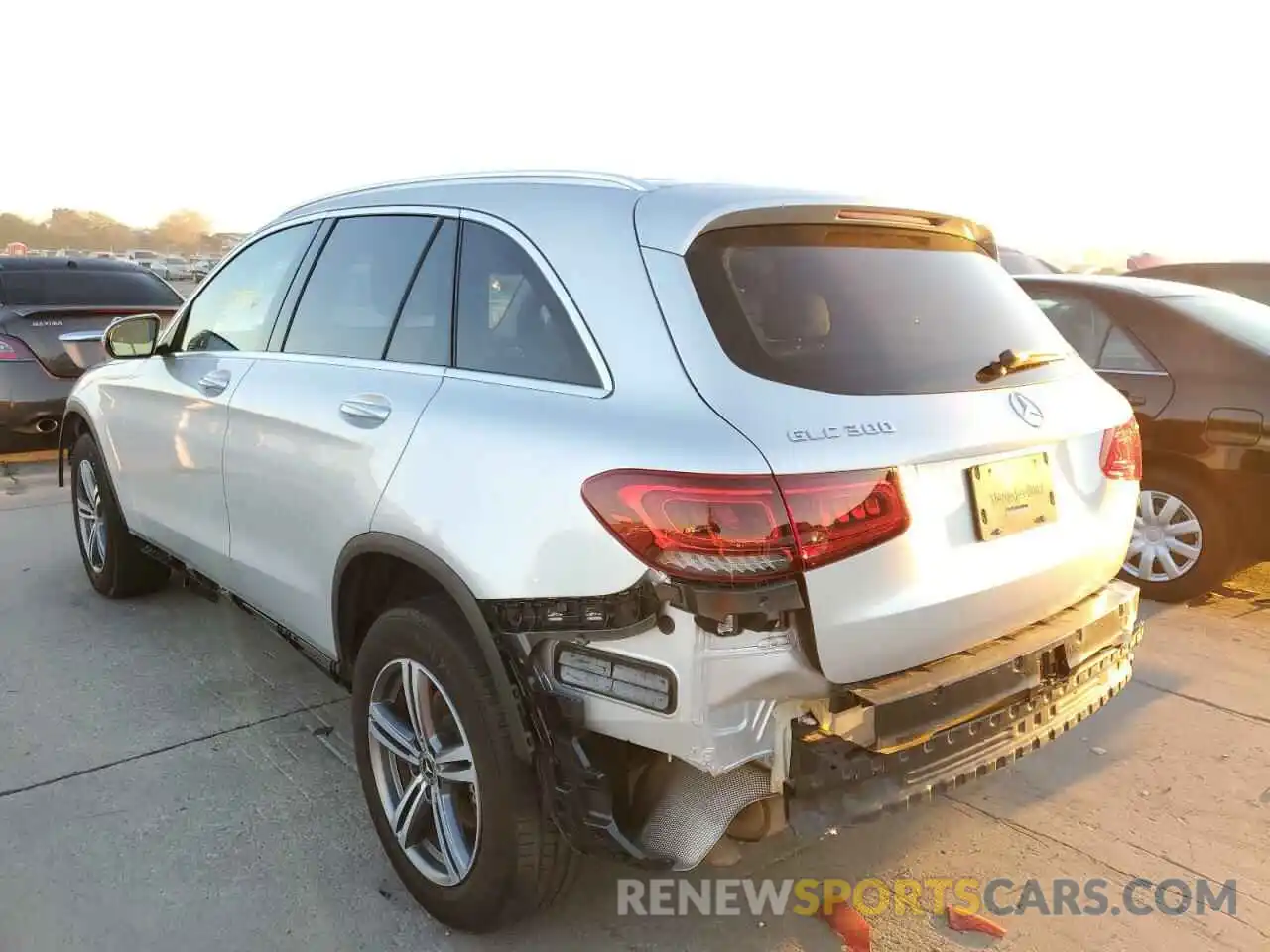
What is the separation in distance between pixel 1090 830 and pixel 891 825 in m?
0.60

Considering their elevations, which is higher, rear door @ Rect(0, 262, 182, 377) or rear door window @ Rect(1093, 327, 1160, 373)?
rear door @ Rect(0, 262, 182, 377)

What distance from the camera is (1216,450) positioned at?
4.68 meters

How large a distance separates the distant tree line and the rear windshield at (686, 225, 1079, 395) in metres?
96.3

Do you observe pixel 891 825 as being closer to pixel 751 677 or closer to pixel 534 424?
pixel 751 677

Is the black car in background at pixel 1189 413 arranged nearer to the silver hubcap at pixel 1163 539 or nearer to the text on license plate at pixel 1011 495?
the silver hubcap at pixel 1163 539

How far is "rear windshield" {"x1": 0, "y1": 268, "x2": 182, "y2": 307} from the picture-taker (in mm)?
8117

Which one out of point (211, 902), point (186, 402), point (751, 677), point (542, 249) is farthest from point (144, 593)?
point (751, 677)

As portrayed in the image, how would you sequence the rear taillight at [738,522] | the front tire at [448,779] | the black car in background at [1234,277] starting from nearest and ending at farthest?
1. the rear taillight at [738,522]
2. the front tire at [448,779]
3. the black car in background at [1234,277]

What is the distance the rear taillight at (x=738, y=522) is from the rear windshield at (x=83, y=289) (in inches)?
302

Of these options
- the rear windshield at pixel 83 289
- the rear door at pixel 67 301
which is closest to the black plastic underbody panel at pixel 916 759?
the rear door at pixel 67 301

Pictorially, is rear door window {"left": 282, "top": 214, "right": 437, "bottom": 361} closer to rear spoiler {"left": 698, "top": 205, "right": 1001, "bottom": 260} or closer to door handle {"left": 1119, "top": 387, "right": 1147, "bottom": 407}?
rear spoiler {"left": 698, "top": 205, "right": 1001, "bottom": 260}

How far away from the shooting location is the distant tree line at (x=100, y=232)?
95.6 metres

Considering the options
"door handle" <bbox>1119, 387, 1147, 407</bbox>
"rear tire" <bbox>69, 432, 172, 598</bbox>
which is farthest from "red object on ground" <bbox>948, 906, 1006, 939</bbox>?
"rear tire" <bbox>69, 432, 172, 598</bbox>

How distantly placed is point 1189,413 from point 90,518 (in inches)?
214
